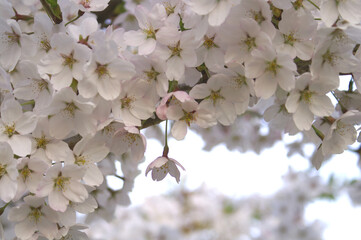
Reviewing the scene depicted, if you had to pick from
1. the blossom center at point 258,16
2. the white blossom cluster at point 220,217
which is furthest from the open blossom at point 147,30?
the white blossom cluster at point 220,217

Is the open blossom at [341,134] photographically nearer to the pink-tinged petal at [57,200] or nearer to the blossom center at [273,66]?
the blossom center at [273,66]

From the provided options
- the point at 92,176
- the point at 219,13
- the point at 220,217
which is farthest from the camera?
the point at 220,217

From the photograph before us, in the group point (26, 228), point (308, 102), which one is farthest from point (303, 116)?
point (26, 228)

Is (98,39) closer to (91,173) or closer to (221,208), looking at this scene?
(91,173)

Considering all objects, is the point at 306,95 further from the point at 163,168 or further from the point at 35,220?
the point at 35,220

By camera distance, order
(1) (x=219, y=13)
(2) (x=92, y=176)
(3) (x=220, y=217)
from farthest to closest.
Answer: (3) (x=220, y=217) < (2) (x=92, y=176) < (1) (x=219, y=13)

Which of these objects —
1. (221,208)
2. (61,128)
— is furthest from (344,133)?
(221,208)
